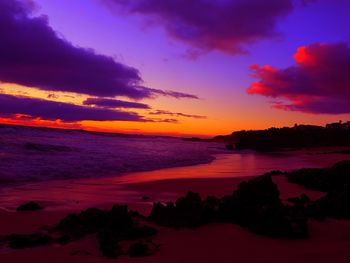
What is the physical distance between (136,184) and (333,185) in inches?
235

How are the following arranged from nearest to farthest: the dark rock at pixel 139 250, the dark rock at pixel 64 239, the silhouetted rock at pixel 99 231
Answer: the dark rock at pixel 139 250
the silhouetted rock at pixel 99 231
the dark rock at pixel 64 239

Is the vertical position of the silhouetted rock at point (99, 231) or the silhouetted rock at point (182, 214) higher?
the silhouetted rock at point (182, 214)

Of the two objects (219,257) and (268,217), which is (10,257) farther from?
(268,217)

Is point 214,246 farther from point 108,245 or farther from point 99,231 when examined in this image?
point 99,231

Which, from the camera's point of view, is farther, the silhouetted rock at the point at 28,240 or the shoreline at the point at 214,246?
the silhouetted rock at the point at 28,240

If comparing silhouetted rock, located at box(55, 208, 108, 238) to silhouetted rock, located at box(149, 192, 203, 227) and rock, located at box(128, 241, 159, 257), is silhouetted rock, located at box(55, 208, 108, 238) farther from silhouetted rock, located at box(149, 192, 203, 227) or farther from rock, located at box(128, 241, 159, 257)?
rock, located at box(128, 241, 159, 257)

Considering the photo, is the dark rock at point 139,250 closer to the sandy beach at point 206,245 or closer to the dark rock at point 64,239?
the sandy beach at point 206,245

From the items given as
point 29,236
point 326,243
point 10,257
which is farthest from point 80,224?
point 326,243

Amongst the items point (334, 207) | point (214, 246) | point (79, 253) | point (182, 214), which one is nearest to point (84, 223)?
point (79, 253)

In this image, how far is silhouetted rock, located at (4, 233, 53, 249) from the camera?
497 centimetres

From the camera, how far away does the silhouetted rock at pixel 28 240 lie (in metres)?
4.97

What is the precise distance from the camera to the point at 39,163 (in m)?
17.0

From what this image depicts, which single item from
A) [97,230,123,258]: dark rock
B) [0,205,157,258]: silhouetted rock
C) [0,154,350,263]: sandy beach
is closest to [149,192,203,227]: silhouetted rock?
[0,154,350,263]: sandy beach

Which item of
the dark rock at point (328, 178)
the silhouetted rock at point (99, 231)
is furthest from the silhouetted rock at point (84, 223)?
the dark rock at point (328, 178)
